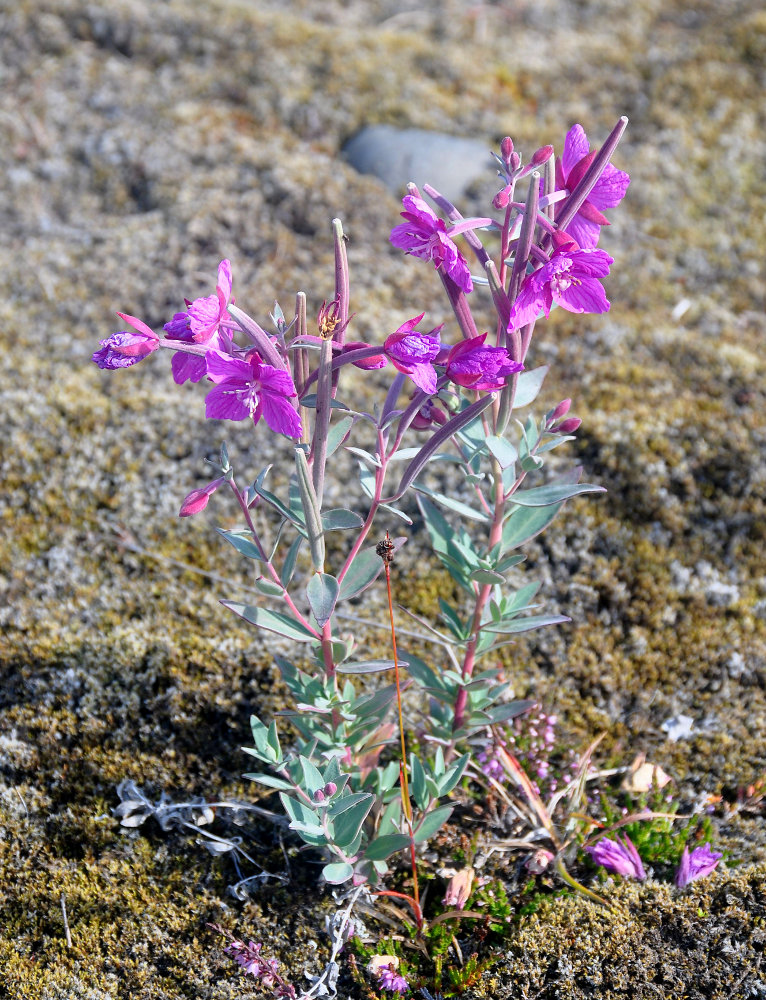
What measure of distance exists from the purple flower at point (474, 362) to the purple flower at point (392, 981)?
145 centimetres

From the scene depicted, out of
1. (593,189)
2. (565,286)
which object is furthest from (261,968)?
(593,189)

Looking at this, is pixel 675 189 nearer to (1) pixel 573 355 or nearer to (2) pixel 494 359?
(1) pixel 573 355

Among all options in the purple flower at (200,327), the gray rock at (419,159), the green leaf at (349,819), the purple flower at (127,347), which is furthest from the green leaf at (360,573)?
the gray rock at (419,159)

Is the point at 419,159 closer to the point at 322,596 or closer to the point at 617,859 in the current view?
the point at 322,596

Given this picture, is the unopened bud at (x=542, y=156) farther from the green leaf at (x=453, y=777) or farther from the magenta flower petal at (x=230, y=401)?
the green leaf at (x=453, y=777)

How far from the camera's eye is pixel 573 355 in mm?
3521

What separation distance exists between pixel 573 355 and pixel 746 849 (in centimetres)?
208

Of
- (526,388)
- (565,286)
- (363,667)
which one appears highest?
(565,286)

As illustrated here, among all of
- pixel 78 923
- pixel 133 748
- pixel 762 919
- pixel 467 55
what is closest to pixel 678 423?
pixel 762 919

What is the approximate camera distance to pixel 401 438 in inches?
72.6

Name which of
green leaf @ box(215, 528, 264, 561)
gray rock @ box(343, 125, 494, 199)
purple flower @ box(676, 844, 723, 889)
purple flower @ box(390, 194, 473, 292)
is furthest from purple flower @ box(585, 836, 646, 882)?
gray rock @ box(343, 125, 494, 199)

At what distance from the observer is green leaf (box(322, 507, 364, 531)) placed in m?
1.64

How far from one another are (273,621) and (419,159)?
10.5 ft

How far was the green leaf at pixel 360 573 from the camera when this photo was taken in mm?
1775
